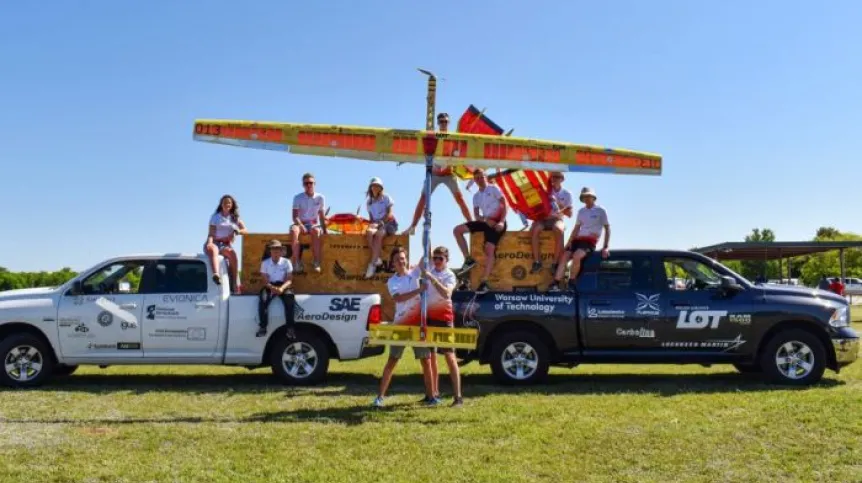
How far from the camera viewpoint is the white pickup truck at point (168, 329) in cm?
949

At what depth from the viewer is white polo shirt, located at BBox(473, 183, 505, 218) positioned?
1042 cm

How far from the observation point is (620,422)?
7.05 meters

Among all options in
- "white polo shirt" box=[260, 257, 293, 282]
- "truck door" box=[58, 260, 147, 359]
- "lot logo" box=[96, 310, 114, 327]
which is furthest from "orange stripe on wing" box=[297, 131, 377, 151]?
"lot logo" box=[96, 310, 114, 327]

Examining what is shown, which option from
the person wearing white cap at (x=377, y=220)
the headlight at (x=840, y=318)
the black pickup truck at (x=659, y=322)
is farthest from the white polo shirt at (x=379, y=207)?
the headlight at (x=840, y=318)

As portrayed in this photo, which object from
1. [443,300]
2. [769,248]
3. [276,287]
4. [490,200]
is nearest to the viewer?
[443,300]

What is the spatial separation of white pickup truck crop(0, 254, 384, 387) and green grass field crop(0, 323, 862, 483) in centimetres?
41

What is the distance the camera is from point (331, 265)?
10.7m

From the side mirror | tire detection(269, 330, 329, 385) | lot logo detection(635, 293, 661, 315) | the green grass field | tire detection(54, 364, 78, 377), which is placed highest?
the side mirror

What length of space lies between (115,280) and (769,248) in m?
20.1

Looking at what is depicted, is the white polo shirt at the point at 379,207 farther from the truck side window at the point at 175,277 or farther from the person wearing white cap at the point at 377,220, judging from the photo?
the truck side window at the point at 175,277

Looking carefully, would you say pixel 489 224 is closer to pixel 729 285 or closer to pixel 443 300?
pixel 443 300

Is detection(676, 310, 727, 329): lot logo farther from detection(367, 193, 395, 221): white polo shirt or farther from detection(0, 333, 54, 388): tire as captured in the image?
detection(0, 333, 54, 388): tire

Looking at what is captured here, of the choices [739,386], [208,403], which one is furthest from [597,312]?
[208,403]

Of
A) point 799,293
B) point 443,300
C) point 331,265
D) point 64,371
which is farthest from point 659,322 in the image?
point 64,371
